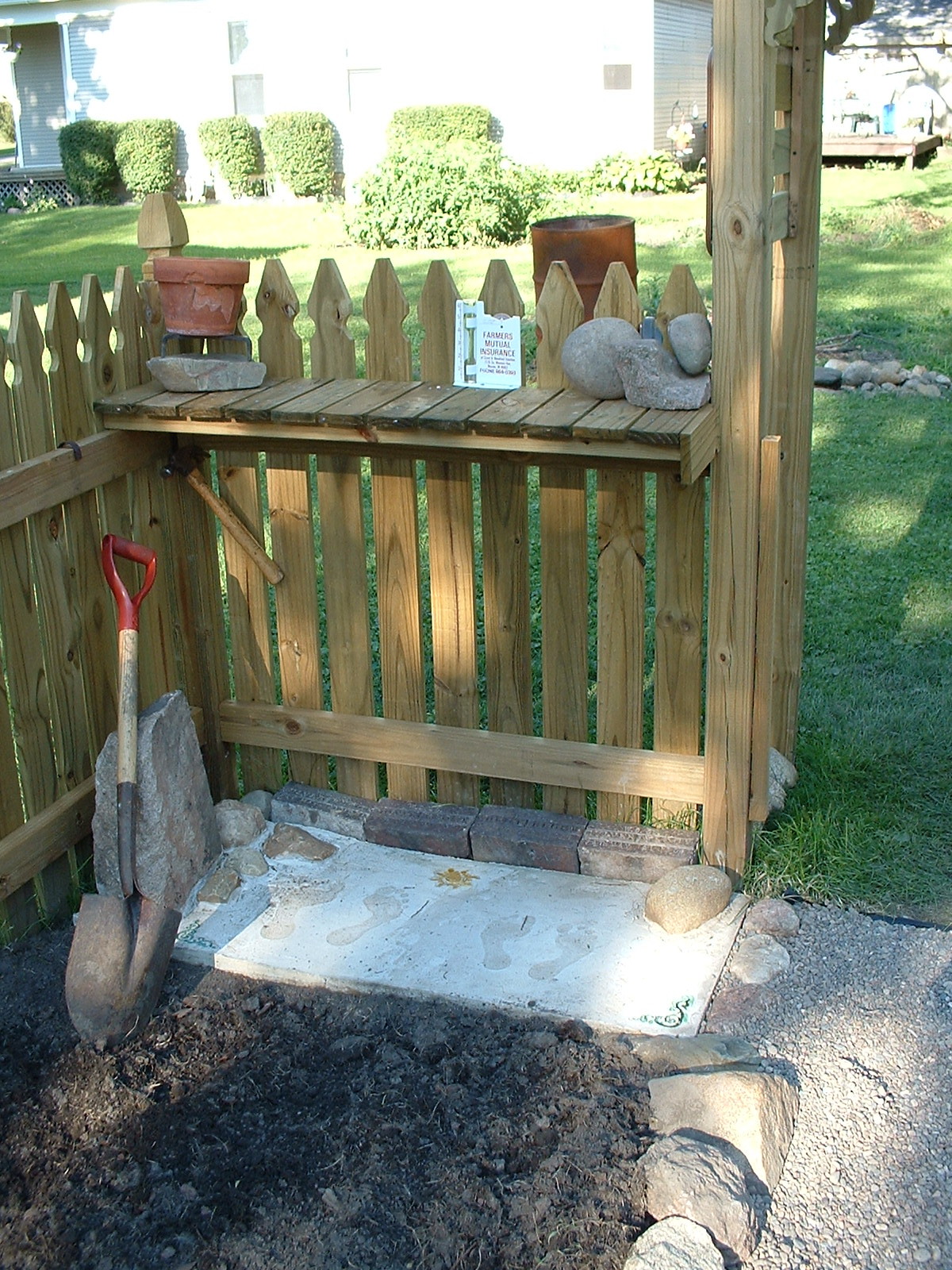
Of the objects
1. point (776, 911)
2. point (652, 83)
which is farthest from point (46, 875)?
point (652, 83)

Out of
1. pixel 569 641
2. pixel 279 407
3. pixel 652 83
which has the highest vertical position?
pixel 652 83

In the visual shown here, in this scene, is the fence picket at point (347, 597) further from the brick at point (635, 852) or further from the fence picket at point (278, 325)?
the brick at point (635, 852)

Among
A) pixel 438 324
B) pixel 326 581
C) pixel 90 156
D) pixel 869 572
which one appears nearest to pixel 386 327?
pixel 438 324

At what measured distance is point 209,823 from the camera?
3873 millimetres

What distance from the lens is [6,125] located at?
149 feet

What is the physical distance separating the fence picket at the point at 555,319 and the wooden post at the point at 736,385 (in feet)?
1.31

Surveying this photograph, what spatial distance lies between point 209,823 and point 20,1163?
1.23m

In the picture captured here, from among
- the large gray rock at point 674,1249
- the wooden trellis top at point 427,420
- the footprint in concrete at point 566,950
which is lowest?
the footprint in concrete at point 566,950

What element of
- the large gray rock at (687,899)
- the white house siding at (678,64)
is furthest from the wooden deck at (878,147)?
the large gray rock at (687,899)

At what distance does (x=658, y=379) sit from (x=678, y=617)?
73 cm

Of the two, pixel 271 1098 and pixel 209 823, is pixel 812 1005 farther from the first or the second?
pixel 209 823

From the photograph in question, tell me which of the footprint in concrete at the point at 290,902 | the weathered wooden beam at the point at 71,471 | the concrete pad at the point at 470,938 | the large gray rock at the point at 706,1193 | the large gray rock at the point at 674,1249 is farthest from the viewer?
the footprint in concrete at the point at 290,902

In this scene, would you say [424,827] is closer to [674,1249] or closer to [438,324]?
[438,324]

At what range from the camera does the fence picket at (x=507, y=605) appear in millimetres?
3779
